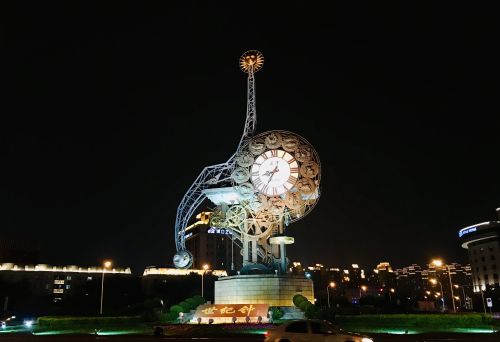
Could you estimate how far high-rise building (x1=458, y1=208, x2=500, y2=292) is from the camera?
10894 centimetres

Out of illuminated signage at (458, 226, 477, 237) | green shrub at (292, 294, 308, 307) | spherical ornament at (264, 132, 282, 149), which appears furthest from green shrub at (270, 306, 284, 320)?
illuminated signage at (458, 226, 477, 237)

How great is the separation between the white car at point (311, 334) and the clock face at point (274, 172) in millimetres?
32139

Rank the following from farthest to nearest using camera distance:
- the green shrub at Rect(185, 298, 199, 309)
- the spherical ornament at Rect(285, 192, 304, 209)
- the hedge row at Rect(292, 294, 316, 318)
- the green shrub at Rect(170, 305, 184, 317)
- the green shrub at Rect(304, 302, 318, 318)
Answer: the spherical ornament at Rect(285, 192, 304, 209), the green shrub at Rect(185, 298, 199, 309), the green shrub at Rect(170, 305, 184, 317), the hedge row at Rect(292, 294, 316, 318), the green shrub at Rect(304, 302, 318, 318)

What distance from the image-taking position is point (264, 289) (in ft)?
162

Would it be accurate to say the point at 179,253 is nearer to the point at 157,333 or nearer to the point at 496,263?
the point at 157,333

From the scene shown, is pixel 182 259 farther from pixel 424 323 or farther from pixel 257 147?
pixel 424 323

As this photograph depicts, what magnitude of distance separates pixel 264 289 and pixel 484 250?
84785 mm

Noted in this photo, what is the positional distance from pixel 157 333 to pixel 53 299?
67.9 m

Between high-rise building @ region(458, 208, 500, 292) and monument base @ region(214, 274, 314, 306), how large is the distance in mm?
75073

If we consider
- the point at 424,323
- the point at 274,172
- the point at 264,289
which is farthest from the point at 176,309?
the point at 424,323

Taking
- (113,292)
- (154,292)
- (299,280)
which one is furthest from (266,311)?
(154,292)

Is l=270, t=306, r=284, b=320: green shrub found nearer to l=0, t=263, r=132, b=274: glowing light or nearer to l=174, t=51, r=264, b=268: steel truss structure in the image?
l=174, t=51, r=264, b=268: steel truss structure

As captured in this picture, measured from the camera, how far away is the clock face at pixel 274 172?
50812mm

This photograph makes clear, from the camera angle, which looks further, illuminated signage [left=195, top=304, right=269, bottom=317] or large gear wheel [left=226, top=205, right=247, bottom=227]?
large gear wheel [left=226, top=205, right=247, bottom=227]
